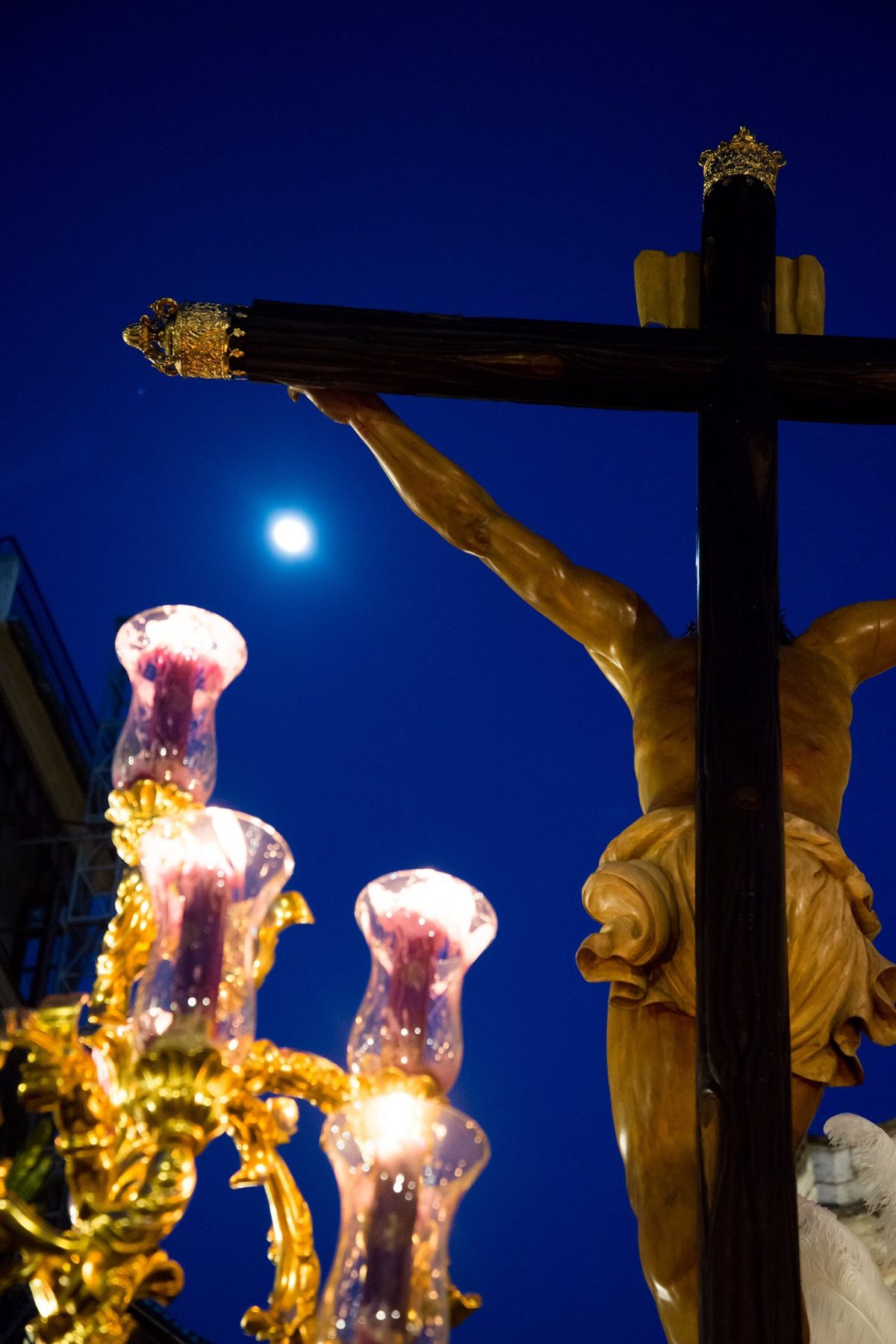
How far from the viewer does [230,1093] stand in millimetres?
Answer: 3191

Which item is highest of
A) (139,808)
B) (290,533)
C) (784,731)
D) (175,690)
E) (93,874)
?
(290,533)

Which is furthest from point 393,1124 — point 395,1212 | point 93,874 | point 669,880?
point 93,874

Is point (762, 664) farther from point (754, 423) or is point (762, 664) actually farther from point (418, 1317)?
point (418, 1317)

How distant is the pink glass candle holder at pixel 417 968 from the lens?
10.7 ft

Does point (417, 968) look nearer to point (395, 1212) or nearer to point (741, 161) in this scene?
point (395, 1212)

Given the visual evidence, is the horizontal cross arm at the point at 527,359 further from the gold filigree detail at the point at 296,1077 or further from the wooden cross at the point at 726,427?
the gold filigree detail at the point at 296,1077

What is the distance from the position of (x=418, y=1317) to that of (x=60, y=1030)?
87 cm

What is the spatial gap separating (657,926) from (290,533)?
40.8 ft

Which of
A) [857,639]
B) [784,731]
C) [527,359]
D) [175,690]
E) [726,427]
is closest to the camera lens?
[175,690]

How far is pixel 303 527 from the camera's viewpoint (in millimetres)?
16188

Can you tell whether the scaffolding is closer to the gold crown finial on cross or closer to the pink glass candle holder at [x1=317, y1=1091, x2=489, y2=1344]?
the gold crown finial on cross

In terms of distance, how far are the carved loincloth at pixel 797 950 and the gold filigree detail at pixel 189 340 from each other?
1.75 m

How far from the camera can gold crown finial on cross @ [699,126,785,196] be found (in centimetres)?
504

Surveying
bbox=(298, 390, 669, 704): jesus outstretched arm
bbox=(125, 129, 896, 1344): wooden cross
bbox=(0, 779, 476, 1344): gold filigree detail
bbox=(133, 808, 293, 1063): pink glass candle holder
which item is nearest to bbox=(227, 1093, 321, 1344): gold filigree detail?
bbox=(0, 779, 476, 1344): gold filigree detail
